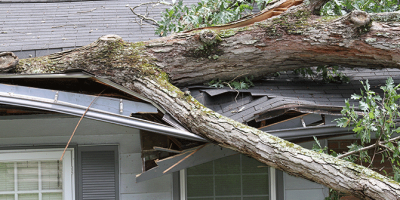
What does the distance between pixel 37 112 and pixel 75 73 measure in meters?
0.88

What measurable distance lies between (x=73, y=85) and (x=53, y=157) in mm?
1078

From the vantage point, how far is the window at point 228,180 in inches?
175

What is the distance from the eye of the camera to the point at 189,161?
338cm

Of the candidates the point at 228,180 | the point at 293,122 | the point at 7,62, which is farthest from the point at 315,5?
the point at 7,62

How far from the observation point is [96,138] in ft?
13.7

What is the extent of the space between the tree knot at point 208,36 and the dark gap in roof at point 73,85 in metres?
0.97

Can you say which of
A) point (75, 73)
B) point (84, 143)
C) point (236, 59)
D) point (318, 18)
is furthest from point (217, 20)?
point (84, 143)

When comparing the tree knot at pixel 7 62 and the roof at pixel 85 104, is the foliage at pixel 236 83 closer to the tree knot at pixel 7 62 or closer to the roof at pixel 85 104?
the roof at pixel 85 104

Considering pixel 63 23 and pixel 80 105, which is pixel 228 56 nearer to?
pixel 80 105

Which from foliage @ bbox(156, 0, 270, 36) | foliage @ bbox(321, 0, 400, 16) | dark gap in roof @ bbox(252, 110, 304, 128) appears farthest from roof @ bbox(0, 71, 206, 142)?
foliage @ bbox(321, 0, 400, 16)

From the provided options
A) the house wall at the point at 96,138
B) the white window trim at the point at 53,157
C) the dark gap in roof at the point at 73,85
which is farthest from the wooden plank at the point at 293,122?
the white window trim at the point at 53,157

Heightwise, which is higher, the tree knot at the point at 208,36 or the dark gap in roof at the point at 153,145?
the tree knot at the point at 208,36

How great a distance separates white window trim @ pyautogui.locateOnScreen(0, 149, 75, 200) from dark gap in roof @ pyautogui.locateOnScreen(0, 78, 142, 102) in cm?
93

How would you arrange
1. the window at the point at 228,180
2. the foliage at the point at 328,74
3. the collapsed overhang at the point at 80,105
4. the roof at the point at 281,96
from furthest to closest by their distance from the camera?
1. the window at the point at 228,180
2. the foliage at the point at 328,74
3. the roof at the point at 281,96
4. the collapsed overhang at the point at 80,105
